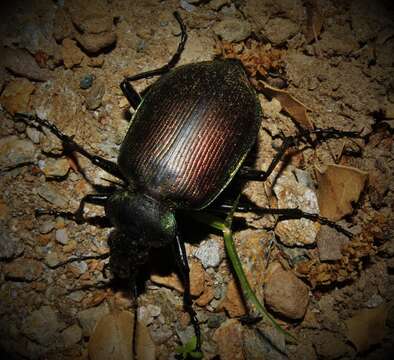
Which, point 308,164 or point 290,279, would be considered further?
point 308,164

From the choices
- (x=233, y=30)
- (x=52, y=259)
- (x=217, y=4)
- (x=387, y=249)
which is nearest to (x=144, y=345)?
(x=52, y=259)

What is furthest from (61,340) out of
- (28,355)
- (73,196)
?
(73,196)

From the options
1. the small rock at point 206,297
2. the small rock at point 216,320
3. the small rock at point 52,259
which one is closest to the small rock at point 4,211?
the small rock at point 52,259

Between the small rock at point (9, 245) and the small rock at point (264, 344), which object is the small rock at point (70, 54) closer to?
the small rock at point (9, 245)

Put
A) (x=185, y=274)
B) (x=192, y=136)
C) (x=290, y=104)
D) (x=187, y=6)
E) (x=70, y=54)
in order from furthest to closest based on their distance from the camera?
1. (x=187, y=6)
2. (x=70, y=54)
3. (x=290, y=104)
4. (x=185, y=274)
5. (x=192, y=136)

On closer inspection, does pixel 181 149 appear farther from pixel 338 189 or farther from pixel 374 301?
pixel 374 301

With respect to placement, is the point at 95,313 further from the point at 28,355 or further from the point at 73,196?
the point at 73,196
